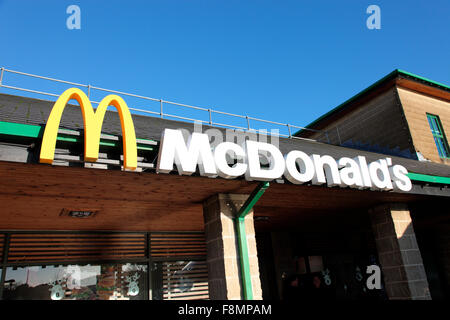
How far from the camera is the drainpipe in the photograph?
7.54 m

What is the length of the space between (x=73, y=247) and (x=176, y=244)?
325cm

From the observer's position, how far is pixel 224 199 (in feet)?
27.0

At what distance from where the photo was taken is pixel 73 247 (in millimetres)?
10531

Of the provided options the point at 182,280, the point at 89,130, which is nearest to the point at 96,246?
the point at 182,280

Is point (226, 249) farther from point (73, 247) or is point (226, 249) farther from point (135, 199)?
point (73, 247)

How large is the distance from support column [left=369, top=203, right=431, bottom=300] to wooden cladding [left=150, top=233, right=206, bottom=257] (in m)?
5.88

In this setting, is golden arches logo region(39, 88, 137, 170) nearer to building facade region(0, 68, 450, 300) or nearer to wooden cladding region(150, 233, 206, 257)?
building facade region(0, 68, 450, 300)

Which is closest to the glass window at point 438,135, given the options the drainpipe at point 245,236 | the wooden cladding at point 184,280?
the wooden cladding at point 184,280

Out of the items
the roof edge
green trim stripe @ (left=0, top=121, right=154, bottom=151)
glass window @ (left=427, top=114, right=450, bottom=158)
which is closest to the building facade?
green trim stripe @ (left=0, top=121, right=154, bottom=151)

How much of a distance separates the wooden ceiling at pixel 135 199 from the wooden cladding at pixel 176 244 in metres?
0.40

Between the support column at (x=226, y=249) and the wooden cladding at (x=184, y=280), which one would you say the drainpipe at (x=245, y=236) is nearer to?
the support column at (x=226, y=249)

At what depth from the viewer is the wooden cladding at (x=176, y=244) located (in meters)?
11.7

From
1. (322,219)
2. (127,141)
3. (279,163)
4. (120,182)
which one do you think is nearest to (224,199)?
(279,163)
